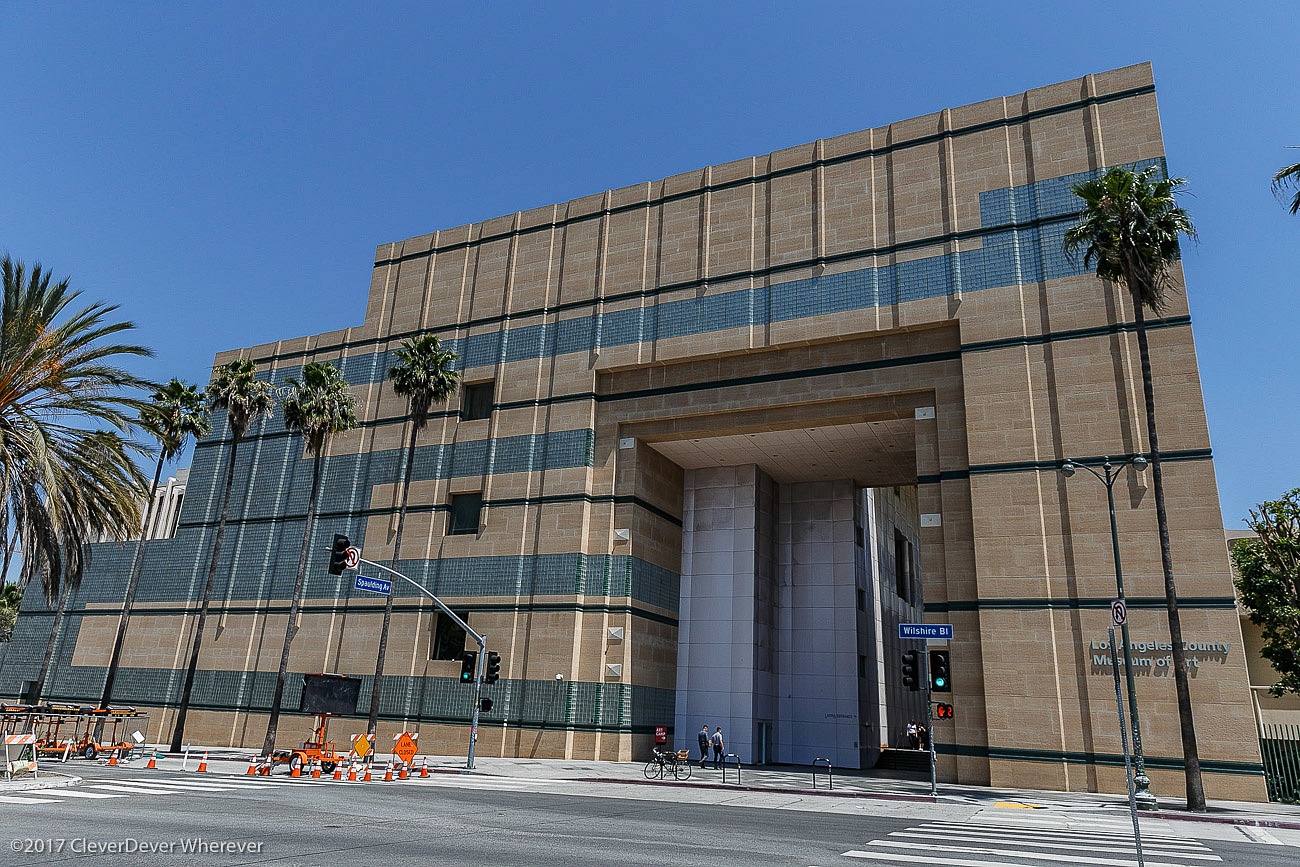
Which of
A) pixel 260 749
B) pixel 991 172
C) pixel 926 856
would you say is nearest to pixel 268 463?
pixel 260 749

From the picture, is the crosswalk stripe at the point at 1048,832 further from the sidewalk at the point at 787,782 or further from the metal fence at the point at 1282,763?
the metal fence at the point at 1282,763

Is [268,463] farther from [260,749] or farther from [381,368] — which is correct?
[260,749]

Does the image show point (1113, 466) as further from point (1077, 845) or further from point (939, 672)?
point (1077, 845)

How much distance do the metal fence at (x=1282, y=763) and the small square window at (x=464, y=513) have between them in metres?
33.5

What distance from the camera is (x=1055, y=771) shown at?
28062mm

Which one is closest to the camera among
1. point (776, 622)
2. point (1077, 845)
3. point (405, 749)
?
point (1077, 845)

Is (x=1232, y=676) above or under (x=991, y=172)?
under

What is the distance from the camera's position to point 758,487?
44.1m

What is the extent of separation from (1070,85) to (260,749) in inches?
1958

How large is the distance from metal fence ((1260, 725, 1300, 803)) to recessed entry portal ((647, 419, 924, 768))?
56.2 feet

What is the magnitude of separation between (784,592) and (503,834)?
32468mm

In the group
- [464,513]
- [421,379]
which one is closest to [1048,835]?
[464,513]

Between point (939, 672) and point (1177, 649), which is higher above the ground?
point (1177, 649)

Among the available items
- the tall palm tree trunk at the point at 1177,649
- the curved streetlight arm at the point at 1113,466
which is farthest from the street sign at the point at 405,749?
the curved streetlight arm at the point at 1113,466
